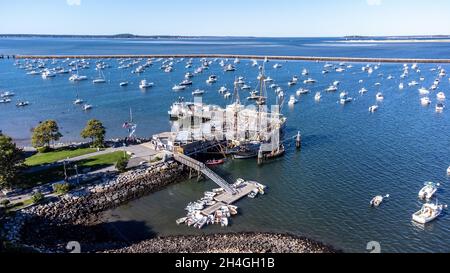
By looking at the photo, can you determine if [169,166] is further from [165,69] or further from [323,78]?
[165,69]

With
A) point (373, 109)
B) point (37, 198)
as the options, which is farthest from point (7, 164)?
point (373, 109)

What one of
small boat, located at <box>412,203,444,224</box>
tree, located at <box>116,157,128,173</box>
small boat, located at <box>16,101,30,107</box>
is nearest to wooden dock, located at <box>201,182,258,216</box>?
tree, located at <box>116,157,128,173</box>

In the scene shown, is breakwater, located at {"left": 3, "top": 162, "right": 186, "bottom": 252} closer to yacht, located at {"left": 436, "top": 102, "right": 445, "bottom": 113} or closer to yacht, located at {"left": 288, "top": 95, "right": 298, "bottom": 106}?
yacht, located at {"left": 288, "top": 95, "right": 298, "bottom": 106}

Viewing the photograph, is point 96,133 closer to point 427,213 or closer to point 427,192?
point 427,213

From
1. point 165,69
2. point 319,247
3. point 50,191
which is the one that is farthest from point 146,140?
point 165,69

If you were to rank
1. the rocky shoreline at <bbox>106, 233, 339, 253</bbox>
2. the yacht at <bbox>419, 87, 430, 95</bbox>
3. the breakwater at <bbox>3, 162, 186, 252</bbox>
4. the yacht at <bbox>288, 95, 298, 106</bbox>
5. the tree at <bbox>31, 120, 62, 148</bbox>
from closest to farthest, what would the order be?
the rocky shoreline at <bbox>106, 233, 339, 253</bbox>, the breakwater at <bbox>3, 162, 186, 252</bbox>, the tree at <bbox>31, 120, 62, 148</bbox>, the yacht at <bbox>288, 95, 298, 106</bbox>, the yacht at <bbox>419, 87, 430, 95</bbox>
